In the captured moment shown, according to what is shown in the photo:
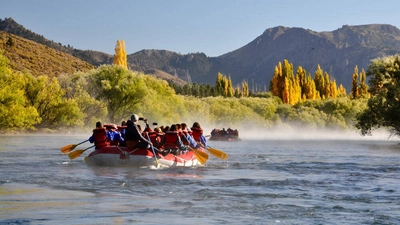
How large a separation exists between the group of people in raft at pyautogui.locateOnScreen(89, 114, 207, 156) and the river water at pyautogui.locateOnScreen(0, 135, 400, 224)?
1.11m

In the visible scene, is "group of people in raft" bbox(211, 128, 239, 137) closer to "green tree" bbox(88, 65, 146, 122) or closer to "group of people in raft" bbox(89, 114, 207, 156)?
"green tree" bbox(88, 65, 146, 122)

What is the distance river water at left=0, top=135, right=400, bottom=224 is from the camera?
14570 mm

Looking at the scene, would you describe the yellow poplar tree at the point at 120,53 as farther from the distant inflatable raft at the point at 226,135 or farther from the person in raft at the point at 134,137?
the person in raft at the point at 134,137

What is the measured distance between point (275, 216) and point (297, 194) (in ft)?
14.2

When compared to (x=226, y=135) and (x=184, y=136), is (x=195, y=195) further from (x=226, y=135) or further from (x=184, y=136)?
(x=226, y=135)

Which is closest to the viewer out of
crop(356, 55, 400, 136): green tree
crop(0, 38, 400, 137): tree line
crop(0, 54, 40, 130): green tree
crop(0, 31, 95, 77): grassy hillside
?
crop(356, 55, 400, 136): green tree

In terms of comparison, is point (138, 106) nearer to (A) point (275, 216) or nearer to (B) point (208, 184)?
(B) point (208, 184)

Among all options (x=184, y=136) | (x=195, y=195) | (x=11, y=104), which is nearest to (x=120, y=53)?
(x=11, y=104)

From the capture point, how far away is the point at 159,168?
90.1ft

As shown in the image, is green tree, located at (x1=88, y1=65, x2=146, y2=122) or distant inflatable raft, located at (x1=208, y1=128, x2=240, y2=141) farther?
green tree, located at (x1=88, y1=65, x2=146, y2=122)

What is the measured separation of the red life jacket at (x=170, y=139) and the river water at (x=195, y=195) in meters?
1.21

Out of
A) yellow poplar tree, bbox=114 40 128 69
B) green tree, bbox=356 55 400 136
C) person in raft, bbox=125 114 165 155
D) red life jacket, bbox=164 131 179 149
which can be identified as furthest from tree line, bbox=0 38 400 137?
person in raft, bbox=125 114 165 155

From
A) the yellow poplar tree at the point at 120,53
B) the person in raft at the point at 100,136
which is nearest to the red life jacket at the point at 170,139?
the person in raft at the point at 100,136

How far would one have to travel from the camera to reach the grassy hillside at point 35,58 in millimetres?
137375
